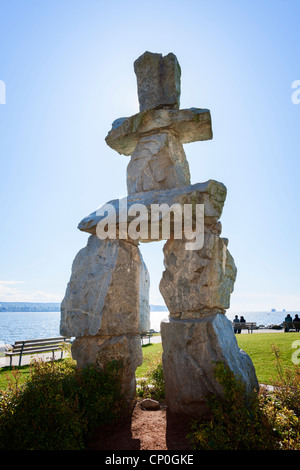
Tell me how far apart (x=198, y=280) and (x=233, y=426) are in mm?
2086

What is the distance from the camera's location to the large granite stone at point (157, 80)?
6031mm

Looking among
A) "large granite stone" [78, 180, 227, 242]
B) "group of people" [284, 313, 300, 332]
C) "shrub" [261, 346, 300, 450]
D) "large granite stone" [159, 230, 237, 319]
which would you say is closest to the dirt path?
"shrub" [261, 346, 300, 450]

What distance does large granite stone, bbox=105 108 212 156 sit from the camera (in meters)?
5.78

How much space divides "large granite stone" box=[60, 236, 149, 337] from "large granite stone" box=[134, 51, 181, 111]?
9.88ft

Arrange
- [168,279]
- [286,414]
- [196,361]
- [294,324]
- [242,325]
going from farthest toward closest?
[242,325] → [294,324] → [168,279] → [196,361] → [286,414]

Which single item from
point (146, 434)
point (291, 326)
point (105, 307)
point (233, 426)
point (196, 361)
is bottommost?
point (291, 326)

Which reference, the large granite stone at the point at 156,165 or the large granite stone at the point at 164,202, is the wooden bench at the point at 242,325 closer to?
the large granite stone at the point at 156,165

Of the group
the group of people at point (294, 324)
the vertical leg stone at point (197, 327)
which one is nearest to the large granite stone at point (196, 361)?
the vertical leg stone at point (197, 327)

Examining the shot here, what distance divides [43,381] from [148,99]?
5.48 meters

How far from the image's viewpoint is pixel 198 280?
16.3 feet

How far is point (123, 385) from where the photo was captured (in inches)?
198

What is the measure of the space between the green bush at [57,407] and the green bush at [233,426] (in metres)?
1.37

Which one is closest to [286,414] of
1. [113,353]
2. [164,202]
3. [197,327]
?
[197,327]

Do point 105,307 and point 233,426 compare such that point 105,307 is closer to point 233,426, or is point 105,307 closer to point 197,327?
point 197,327
